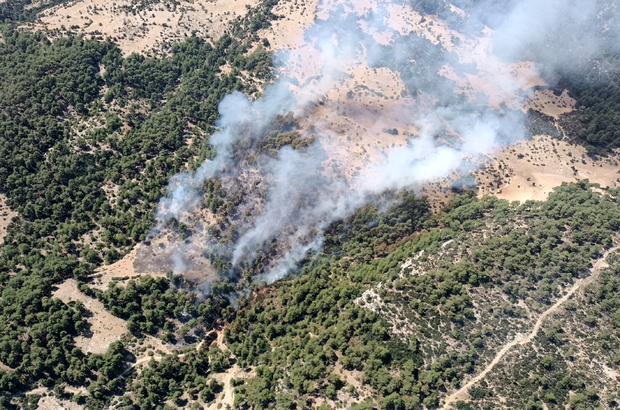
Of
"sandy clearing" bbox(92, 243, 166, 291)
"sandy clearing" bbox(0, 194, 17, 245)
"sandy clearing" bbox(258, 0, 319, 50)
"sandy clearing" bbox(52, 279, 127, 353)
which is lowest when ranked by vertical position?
"sandy clearing" bbox(52, 279, 127, 353)

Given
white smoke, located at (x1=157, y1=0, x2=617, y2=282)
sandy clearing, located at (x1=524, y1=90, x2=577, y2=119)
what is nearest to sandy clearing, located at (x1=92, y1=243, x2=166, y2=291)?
white smoke, located at (x1=157, y1=0, x2=617, y2=282)

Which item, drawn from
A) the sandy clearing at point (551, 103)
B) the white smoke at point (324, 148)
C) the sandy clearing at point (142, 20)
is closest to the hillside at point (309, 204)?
the sandy clearing at point (551, 103)

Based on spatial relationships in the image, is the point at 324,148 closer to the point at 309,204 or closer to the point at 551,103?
the point at 309,204

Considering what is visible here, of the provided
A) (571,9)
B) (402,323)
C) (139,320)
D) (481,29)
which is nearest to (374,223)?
(402,323)

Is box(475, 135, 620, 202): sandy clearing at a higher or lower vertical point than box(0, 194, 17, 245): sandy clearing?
lower

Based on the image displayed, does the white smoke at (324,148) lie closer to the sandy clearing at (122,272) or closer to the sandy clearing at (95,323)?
the sandy clearing at (122,272)

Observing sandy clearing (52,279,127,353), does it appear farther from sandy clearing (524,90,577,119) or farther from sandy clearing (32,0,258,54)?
sandy clearing (524,90,577,119)

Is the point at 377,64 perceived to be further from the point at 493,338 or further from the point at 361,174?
the point at 493,338
